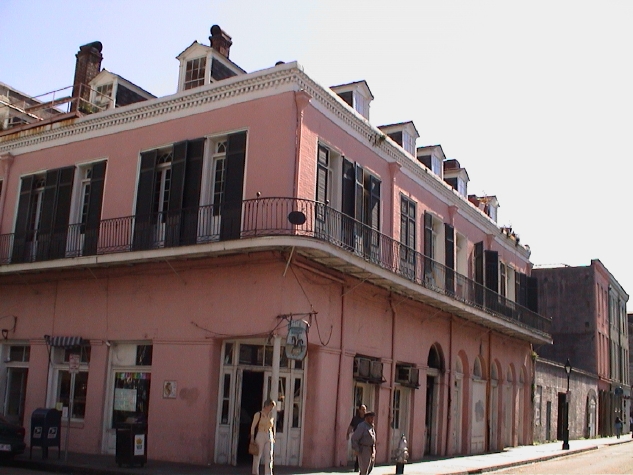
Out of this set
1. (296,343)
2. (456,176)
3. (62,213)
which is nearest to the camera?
(296,343)

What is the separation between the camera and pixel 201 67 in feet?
58.8

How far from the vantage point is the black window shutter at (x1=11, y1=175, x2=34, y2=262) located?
63.1 feet

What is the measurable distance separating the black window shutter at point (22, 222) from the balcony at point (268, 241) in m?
0.03

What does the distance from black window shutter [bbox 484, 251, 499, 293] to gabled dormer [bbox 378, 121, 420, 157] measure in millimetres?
5953

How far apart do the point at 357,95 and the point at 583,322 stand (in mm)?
30515

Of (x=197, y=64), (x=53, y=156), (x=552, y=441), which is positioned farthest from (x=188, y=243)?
(x=552, y=441)

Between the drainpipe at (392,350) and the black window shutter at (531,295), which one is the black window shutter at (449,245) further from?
the black window shutter at (531,295)

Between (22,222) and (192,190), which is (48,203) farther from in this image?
(192,190)

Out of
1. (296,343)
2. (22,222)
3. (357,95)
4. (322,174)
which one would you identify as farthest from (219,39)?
(296,343)

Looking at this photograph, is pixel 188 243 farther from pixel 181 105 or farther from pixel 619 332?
pixel 619 332

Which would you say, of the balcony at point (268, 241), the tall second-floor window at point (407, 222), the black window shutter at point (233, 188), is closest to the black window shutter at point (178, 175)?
the balcony at point (268, 241)

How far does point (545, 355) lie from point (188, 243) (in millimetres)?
34224

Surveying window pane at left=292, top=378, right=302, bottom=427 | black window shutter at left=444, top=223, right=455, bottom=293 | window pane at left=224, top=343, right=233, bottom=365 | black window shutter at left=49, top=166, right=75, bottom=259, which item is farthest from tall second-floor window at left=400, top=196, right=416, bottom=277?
black window shutter at left=49, top=166, right=75, bottom=259

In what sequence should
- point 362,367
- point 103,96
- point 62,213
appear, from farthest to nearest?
point 103,96
point 62,213
point 362,367
